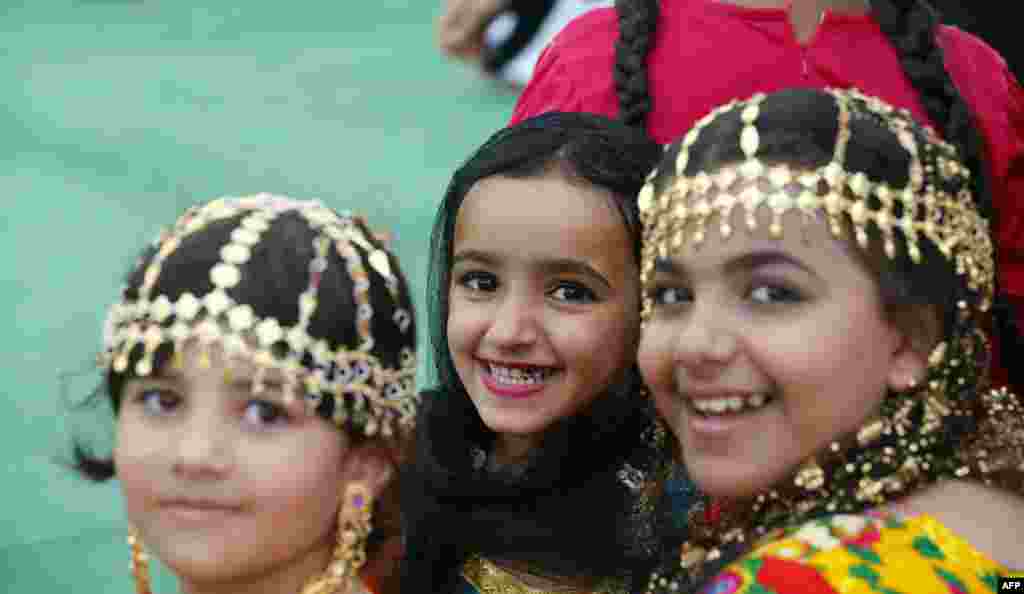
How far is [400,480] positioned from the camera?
2520 mm

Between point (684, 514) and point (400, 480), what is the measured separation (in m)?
0.55

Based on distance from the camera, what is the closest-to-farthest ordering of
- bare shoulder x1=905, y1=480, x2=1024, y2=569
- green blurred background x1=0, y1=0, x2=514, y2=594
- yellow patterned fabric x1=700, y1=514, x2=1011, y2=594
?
yellow patterned fabric x1=700, y1=514, x2=1011, y2=594
bare shoulder x1=905, y1=480, x2=1024, y2=569
green blurred background x1=0, y1=0, x2=514, y2=594

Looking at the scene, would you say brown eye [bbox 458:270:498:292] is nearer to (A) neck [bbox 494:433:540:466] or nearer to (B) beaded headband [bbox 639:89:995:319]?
(A) neck [bbox 494:433:540:466]

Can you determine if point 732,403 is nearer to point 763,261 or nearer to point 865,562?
point 763,261

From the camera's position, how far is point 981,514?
225cm

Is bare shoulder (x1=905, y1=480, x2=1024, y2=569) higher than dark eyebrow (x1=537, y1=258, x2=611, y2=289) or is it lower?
lower

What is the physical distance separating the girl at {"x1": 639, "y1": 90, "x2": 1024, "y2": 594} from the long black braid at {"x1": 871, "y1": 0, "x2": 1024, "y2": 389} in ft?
1.31

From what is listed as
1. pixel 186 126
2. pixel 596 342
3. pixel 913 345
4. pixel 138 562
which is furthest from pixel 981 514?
pixel 186 126

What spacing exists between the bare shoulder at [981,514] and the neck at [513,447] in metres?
0.88

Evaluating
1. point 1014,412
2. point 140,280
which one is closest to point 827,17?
point 1014,412

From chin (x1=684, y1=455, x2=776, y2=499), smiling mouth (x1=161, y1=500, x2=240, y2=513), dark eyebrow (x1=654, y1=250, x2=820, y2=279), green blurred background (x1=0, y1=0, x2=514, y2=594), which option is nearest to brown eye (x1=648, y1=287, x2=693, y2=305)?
dark eyebrow (x1=654, y1=250, x2=820, y2=279)

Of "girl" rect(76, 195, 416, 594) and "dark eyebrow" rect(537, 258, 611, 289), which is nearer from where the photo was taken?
"girl" rect(76, 195, 416, 594)

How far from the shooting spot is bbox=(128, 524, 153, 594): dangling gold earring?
2369 millimetres

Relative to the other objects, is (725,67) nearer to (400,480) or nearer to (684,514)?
(684,514)
